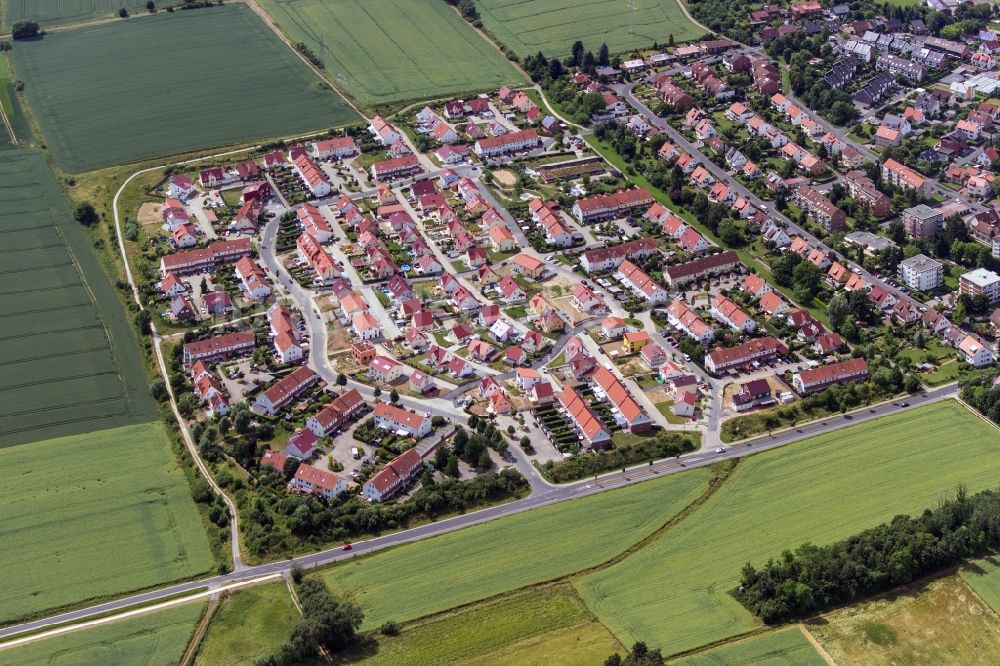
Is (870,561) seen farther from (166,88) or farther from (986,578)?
(166,88)

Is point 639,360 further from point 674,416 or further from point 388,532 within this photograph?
point 388,532

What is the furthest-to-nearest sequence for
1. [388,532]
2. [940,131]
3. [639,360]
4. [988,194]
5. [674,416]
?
[940,131] → [988,194] → [639,360] → [674,416] → [388,532]

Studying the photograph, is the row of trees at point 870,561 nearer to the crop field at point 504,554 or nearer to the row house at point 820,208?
the crop field at point 504,554

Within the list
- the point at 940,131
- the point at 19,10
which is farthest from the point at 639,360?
the point at 19,10

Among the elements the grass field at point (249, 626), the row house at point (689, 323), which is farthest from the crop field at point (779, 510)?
the grass field at point (249, 626)

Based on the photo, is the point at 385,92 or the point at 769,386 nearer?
the point at 769,386

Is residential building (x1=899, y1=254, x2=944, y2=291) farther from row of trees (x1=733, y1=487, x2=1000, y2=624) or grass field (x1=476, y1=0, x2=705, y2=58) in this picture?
grass field (x1=476, y1=0, x2=705, y2=58)

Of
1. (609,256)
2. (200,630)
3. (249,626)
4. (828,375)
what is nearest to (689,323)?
(828,375)
